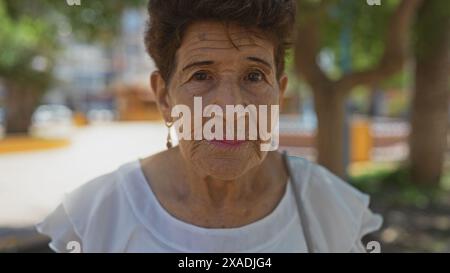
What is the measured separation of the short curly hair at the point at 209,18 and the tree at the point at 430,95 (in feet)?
19.5

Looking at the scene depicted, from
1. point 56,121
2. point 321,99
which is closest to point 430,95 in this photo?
point 321,99

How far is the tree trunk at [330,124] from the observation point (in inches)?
209

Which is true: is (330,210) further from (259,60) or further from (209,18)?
(209,18)

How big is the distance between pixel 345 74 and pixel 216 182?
453cm

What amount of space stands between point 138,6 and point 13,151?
9.21 m

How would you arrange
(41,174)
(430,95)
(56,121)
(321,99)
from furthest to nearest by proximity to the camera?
(56,121)
(41,174)
(430,95)
(321,99)

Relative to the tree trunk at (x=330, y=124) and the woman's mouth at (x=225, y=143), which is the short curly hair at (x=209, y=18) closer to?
the woman's mouth at (x=225, y=143)

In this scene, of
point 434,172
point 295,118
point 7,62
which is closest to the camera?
point 434,172

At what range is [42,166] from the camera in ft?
34.4

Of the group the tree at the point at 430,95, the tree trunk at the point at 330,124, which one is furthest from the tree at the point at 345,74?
the tree at the point at 430,95

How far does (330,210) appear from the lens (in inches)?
59.8

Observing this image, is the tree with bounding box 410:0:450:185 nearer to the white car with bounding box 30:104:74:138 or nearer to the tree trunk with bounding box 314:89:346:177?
the tree trunk with bounding box 314:89:346:177

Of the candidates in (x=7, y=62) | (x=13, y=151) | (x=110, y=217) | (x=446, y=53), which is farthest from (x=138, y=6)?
(x=13, y=151)
